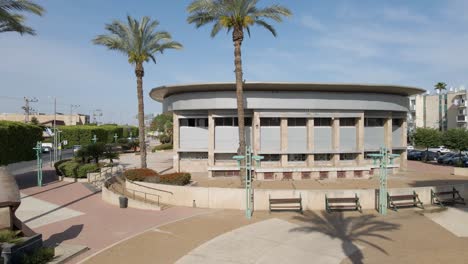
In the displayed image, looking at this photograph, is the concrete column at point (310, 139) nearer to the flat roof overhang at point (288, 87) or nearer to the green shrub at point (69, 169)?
the flat roof overhang at point (288, 87)

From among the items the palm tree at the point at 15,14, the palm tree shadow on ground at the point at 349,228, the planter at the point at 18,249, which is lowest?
the palm tree shadow on ground at the point at 349,228

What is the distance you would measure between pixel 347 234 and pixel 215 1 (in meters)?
18.5

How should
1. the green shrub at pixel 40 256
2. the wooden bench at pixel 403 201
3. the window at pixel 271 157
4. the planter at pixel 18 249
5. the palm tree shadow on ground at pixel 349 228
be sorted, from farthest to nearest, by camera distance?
1. the window at pixel 271 157
2. the wooden bench at pixel 403 201
3. the palm tree shadow on ground at pixel 349 228
4. the green shrub at pixel 40 256
5. the planter at pixel 18 249

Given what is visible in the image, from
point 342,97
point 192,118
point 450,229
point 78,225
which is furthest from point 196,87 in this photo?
point 450,229

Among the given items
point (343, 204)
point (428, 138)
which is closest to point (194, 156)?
point (343, 204)

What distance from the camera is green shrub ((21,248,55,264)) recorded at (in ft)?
35.4

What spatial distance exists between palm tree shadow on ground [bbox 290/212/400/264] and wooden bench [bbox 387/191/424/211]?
228cm

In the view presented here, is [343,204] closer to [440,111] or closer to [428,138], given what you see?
[428,138]

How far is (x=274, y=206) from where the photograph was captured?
19.1 meters

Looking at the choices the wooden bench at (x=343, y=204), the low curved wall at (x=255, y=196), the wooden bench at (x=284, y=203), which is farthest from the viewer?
the wooden bench at (x=343, y=204)

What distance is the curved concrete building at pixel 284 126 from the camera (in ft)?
105

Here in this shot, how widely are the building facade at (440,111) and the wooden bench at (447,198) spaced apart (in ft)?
246

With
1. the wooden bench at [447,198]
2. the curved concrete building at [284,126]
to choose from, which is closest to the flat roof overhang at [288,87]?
the curved concrete building at [284,126]

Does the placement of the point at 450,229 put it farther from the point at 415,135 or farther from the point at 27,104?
the point at 27,104
